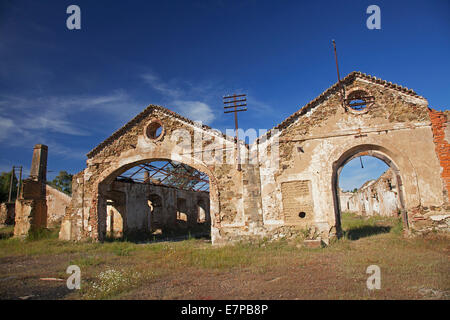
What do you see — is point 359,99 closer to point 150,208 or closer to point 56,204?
point 150,208

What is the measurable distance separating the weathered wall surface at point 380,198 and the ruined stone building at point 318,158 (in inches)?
272

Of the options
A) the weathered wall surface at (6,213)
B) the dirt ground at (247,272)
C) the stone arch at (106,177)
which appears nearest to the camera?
the dirt ground at (247,272)

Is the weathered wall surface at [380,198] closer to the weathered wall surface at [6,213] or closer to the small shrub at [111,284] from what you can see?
the small shrub at [111,284]

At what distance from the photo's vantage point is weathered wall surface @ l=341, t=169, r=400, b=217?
20.2 meters

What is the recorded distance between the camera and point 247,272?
7379mm

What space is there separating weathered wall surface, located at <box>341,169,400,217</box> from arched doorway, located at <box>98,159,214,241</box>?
12.9 m

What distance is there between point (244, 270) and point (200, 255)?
2532 millimetres

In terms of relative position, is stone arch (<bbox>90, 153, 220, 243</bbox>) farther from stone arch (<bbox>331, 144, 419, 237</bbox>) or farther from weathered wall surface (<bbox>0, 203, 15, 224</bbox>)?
weathered wall surface (<bbox>0, 203, 15, 224</bbox>)

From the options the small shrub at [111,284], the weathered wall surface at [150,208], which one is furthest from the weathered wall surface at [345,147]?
the weathered wall surface at [150,208]

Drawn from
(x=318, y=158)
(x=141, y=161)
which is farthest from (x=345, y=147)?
(x=141, y=161)

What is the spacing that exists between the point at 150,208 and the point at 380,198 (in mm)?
17558

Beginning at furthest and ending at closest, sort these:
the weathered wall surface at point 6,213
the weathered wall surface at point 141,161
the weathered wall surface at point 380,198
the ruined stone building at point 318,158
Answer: the weathered wall surface at point 6,213, the weathered wall surface at point 380,198, the weathered wall surface at point 141,161, the ruined stone building at point 318,158

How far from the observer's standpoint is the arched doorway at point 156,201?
49.9 feet
